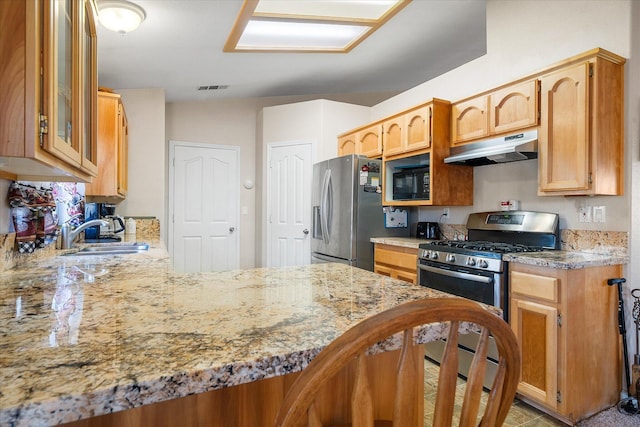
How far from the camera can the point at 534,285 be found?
220 cm

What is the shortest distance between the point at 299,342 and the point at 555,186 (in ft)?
7.90

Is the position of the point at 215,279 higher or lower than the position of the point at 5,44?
lower

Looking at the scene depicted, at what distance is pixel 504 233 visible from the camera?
9.91ft

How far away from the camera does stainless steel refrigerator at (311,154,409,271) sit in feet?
12.4

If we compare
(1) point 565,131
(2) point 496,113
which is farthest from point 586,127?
(2) point 496,113

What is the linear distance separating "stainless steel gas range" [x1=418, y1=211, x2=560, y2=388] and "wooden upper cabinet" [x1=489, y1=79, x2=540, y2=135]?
2.20 ft

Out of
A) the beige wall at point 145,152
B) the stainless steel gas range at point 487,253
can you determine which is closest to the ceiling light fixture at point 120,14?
the beige wall at point 145,152

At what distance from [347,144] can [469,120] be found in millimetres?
1729

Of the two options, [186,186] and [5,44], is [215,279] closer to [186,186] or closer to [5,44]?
[5,44]

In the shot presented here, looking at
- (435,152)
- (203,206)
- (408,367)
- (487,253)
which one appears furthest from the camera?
(203,206)

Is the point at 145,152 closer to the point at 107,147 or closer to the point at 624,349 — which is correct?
the point at 107,147

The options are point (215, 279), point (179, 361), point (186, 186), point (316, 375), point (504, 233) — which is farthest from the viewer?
point (186, 186)

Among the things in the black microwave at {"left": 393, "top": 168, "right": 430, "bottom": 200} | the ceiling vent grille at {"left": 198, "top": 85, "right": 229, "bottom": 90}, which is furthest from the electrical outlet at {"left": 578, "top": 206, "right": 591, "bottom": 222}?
the ceiling vent grille at {"left": 198, "top": 85, "right": 229, "bottom": 90}

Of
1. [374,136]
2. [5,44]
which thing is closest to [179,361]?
[5,44]
